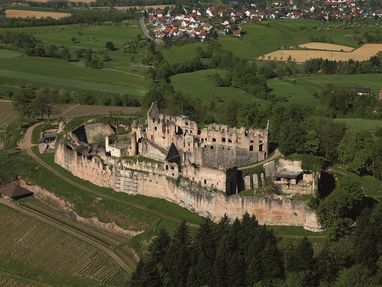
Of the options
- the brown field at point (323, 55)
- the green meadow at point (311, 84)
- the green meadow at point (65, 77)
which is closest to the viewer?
the green meadow at point (311, 84)

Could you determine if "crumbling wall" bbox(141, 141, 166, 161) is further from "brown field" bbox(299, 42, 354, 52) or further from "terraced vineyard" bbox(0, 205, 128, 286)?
"brown field" bbox(299, 42, 354, 52)

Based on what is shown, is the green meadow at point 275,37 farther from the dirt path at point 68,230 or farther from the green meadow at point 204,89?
the dirt path at point 68,230

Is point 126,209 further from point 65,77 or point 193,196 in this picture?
Result: point 65,77

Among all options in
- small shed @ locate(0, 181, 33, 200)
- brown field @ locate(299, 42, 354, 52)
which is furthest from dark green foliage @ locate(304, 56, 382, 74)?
small shed @ locate(0, 181, 33, 200)

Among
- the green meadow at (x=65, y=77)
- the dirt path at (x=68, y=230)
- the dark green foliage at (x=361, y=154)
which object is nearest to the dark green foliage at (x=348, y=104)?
the dark green foliage at (x=361, y=154)

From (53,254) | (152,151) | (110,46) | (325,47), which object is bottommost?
(53,254)

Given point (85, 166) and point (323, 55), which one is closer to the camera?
point (85, 166)

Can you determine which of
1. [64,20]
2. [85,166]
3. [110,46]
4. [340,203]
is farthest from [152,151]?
[64,20]
